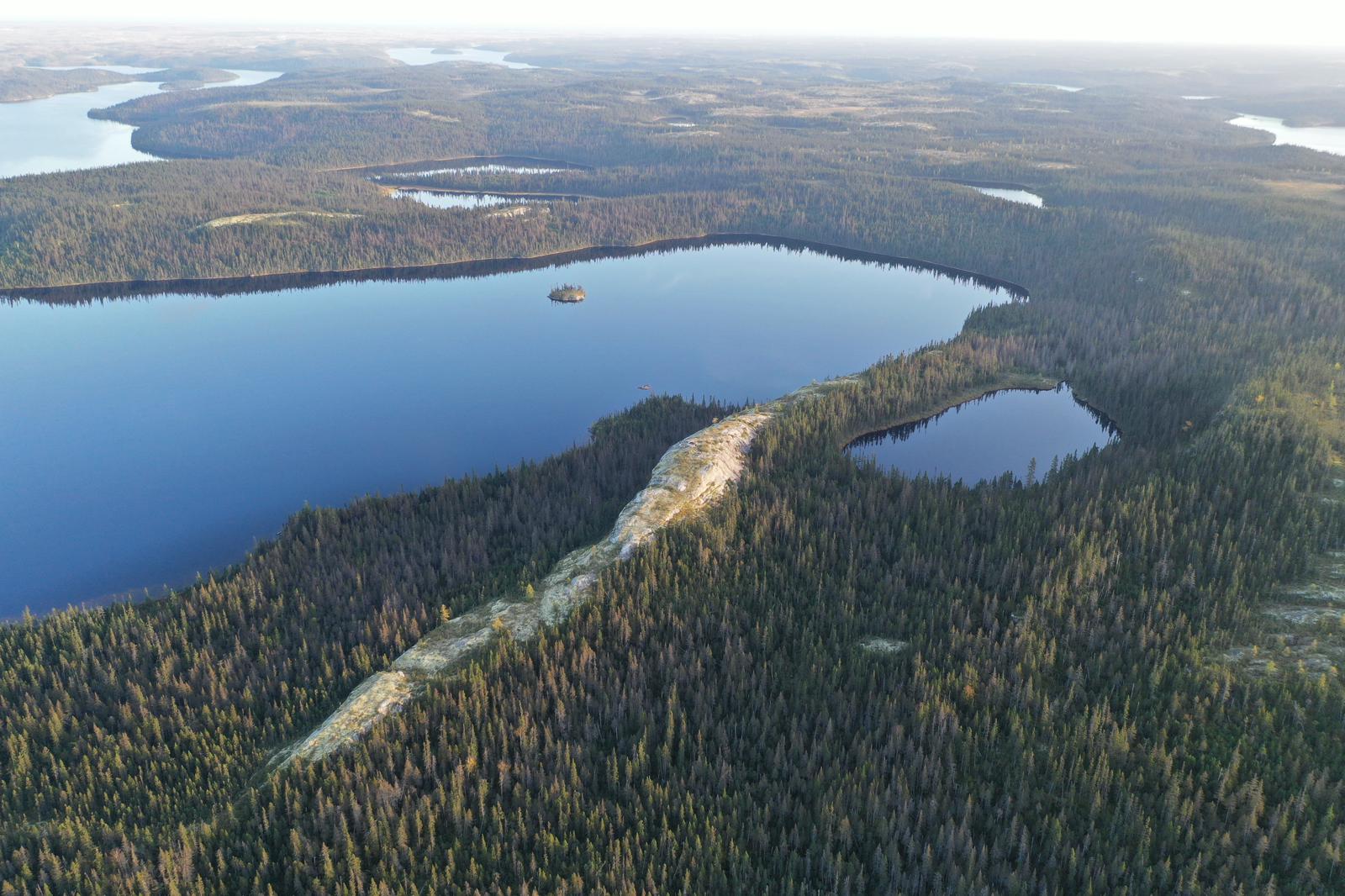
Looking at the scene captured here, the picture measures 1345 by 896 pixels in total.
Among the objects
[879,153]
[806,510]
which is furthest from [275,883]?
[879,153]

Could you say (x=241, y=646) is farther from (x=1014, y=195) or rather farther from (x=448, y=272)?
(x=1014, y=195)

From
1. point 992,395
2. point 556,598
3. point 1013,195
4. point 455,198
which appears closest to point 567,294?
point 992,395

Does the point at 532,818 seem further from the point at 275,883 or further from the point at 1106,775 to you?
the point at 1106,775

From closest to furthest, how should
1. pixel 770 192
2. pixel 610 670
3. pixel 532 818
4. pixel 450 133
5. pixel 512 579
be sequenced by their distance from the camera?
pixel 532 818
pixel 610 670
pixel 512 579
pixel 770 192
pixel 450 133

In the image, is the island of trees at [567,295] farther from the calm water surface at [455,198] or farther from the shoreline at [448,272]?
the calm water surface at [455,198]

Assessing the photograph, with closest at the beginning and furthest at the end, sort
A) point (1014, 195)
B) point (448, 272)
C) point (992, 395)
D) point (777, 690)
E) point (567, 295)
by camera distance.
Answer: point (777, 690) < point (992, 395) < point (567, 295) < point (448, 272) < point (1014, 195)

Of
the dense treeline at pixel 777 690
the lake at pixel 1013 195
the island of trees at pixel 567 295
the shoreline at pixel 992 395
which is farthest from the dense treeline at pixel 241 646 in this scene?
the lake at pixel 1013 195
